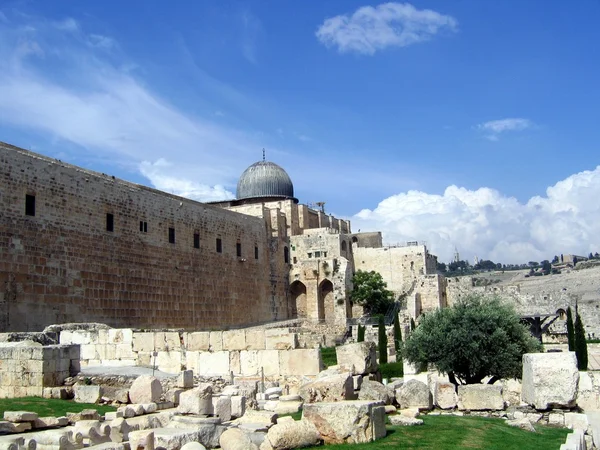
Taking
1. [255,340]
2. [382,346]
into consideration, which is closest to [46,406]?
[255,340]

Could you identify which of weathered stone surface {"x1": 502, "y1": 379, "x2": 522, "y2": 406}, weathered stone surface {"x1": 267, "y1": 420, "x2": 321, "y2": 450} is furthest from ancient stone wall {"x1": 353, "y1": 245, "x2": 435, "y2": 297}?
weathered stone surface {"x1": 267, "y1": 420, "x2": 321, "y2": 450}

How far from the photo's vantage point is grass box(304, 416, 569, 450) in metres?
7.26

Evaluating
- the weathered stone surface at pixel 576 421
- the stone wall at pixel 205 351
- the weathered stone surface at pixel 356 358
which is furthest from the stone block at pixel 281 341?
the weathered stone surface at pixel 576 421

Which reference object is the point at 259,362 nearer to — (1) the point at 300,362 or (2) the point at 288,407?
(1) the point at 300,362

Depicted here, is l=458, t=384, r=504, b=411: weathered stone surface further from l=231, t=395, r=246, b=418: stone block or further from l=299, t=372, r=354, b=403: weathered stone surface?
l=231, t=395, r=246, b=418: stone block

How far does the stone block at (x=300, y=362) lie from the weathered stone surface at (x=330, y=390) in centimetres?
229

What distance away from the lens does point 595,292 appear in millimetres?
42656

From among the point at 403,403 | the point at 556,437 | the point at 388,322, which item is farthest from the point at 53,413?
the point at 388,322

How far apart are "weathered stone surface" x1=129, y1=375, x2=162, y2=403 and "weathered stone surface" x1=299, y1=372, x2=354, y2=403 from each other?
2.14 meters

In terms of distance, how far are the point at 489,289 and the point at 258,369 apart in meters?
28.4

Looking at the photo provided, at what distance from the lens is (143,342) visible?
13898mm

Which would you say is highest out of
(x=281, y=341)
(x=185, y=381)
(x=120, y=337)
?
(x=120, y=337)

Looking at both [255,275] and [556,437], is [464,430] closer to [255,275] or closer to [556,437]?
[556,437]

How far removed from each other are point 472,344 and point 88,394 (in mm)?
9034
